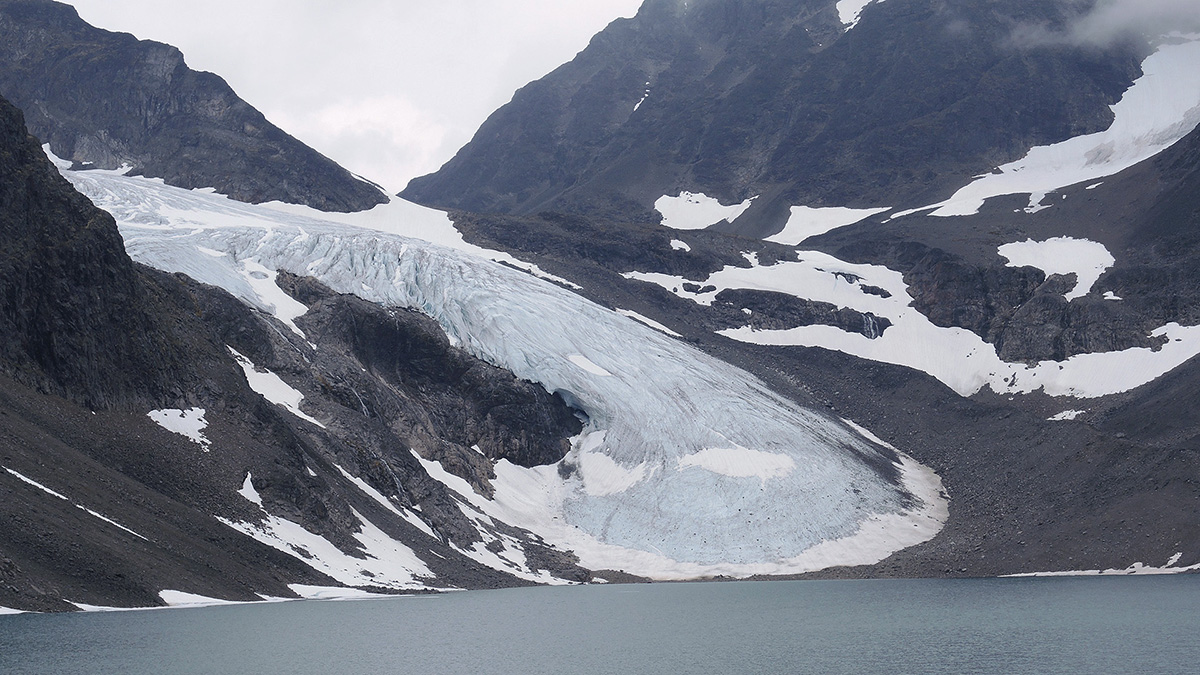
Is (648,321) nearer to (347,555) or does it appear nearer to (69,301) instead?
(347,555)

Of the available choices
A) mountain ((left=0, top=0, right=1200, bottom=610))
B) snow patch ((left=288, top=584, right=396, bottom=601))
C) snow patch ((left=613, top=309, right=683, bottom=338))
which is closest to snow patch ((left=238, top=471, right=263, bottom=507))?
mountain ((left=0, top=0, right=1200, bottom=610))

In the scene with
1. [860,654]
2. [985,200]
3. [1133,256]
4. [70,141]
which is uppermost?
[985,200]

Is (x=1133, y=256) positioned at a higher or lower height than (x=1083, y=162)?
lower

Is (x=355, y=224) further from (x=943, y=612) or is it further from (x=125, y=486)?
(x=943, y=612)

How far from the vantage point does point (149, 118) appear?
15612 cm

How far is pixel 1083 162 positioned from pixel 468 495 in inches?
5877

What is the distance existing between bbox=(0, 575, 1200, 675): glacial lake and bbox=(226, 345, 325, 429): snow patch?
20332 millimetres

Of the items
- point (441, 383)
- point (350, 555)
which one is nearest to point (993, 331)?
point (441, 383)

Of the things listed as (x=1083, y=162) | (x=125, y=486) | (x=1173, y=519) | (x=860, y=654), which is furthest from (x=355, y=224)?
(x=1083, y=162)

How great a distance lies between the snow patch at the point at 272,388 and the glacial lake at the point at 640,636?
20332mm

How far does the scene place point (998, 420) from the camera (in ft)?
336

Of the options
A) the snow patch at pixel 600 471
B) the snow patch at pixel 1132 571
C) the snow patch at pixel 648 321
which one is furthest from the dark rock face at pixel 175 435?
the snow patch at pixel 1132 571

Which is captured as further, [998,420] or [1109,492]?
[998,420]

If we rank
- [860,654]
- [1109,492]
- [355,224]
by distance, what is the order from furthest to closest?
[355,224] < [1109,492] < [860,654]
